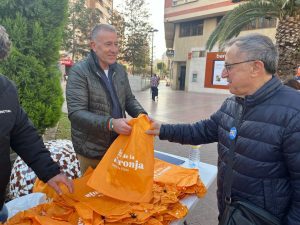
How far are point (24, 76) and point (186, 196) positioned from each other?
2.87 m

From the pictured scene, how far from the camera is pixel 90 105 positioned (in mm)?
2234

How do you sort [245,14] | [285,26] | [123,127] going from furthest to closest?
[245,14]
[285,26]
[123,127]

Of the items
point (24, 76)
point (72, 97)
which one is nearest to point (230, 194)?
point (72, 97)

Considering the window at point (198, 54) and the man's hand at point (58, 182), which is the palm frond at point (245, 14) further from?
the window at point (198, 54)

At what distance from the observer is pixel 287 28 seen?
23.0 ft

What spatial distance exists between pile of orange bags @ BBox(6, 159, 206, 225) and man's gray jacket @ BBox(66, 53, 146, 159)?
0.37 m

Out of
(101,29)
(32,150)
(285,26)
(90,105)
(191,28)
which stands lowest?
(32,150)

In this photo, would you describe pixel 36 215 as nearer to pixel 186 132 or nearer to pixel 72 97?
pixel 72 97

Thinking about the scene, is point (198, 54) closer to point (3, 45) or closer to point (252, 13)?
point (252, 13)

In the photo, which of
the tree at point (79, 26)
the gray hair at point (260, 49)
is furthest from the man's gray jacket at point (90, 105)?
the tree at point (79, 26)

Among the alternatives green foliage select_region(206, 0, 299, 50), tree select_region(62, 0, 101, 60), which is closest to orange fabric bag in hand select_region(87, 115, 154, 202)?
green foliage select_region(206, 0, 299, 50)

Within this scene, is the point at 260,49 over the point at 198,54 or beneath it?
beneath

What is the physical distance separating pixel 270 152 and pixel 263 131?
0.12m

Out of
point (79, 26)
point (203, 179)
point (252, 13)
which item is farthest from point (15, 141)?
point (79, 26)
